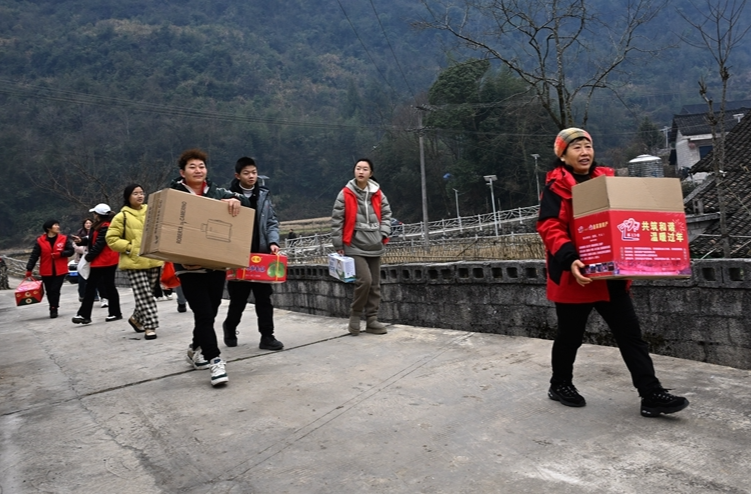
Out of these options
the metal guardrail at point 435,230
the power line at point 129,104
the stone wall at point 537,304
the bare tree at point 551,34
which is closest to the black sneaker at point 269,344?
the stone wall at point 537,304

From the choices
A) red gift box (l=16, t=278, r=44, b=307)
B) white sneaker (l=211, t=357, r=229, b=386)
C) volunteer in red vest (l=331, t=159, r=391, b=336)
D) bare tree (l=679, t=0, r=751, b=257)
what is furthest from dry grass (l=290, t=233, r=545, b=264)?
red gift box (l=16, t=278, r=44, b=307)

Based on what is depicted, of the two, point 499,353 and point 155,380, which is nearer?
point 155,380

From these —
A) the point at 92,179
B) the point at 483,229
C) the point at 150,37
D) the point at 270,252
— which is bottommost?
the point at 270,252

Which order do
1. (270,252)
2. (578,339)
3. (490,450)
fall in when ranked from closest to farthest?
(490,450), (578,339), (270,252)

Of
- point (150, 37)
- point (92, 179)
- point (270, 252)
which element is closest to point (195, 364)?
point (270, 252)

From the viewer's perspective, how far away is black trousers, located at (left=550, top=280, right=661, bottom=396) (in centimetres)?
337

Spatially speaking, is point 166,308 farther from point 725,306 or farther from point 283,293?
point 725,306

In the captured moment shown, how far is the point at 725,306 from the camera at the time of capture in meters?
4.44

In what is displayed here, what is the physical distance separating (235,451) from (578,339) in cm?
195

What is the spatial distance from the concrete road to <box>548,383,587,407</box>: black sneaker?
0.14ft

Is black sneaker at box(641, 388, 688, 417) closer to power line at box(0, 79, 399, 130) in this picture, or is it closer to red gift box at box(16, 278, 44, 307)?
red gift box at box(16, 278, 44, 307)

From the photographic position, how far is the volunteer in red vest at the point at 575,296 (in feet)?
11.0

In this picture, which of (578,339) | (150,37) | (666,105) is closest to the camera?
(578,339)

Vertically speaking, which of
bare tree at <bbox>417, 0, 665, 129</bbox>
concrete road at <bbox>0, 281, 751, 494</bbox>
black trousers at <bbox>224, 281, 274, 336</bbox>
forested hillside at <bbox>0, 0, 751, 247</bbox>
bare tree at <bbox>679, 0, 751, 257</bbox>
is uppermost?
forested hillside at <bbox>0, 0, 751, 247</bbox>
